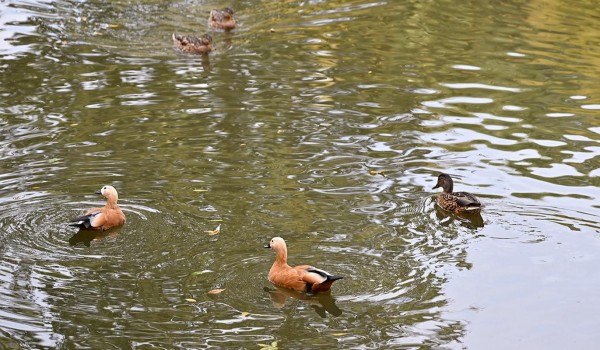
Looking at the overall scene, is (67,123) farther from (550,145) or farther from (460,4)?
(460,4)

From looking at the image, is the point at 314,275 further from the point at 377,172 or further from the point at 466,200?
the point at 377,172

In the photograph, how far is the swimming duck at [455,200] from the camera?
1215 cm

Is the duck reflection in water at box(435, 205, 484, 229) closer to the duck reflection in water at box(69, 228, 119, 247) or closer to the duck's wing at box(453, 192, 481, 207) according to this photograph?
the duck's wing at box(453, 192, 481, 207)

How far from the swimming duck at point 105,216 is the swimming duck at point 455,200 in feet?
12.3

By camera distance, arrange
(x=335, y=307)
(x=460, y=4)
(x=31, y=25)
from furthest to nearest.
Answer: (x=460, y=4) < (x=31, y=25) < (x=335, y=307)

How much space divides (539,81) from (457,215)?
6.02m

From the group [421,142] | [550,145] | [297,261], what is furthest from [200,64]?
[297,261]

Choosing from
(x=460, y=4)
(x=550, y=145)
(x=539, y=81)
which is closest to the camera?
(x=550, y=145)

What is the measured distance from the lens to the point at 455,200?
1223 centimetres

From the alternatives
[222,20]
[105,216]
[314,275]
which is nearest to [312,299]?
[314,275]

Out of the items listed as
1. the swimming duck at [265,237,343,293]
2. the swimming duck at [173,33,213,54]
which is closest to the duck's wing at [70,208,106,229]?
the swimming duck at [265,237,343,293]

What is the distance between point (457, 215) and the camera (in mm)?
12312

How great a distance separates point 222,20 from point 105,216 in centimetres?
1000

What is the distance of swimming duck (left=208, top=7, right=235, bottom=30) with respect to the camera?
68.3ft
